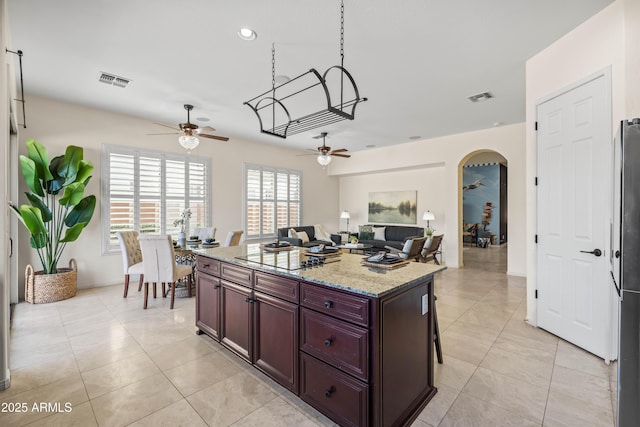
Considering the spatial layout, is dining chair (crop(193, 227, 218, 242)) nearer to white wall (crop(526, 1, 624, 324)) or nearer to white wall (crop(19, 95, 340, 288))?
white wall (crop(19, 95, 340, 288))

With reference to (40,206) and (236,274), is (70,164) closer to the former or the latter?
(40,206)

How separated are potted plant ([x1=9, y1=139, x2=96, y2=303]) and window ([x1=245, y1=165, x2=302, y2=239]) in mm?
3312

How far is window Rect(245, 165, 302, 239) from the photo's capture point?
7285 mm

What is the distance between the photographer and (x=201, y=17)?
2.62 metres

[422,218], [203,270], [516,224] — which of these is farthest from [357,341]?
[422,218]

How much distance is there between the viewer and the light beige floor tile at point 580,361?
2.41 metres

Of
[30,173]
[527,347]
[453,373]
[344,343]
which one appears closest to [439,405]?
[453,373]

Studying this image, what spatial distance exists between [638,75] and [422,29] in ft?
5.45

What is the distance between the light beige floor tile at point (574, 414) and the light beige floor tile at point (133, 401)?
2506mm

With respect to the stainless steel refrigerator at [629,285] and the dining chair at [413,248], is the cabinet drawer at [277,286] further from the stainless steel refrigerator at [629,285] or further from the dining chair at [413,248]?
the dining chair at [413,248]

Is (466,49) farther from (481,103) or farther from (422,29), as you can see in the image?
(481,103)

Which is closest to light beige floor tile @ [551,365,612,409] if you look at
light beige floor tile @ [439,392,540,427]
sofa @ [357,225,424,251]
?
light beige floor tile @ [439,392,540,427]

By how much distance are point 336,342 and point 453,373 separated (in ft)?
4.27

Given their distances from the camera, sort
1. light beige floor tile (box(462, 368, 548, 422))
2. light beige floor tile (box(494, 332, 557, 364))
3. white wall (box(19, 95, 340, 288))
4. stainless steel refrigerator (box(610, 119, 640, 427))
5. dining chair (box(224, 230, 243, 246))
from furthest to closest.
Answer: dining chair (box(224, 230, 243, 246)) < white wall (box(19, 95, 340, 288)) < light beige floor tile (box(494, 332, 557, 364)) < light beige floor tile (box(462, 368, 548, 422)) < stainless steel refrigerator (box(610, 119, 640, 427))
